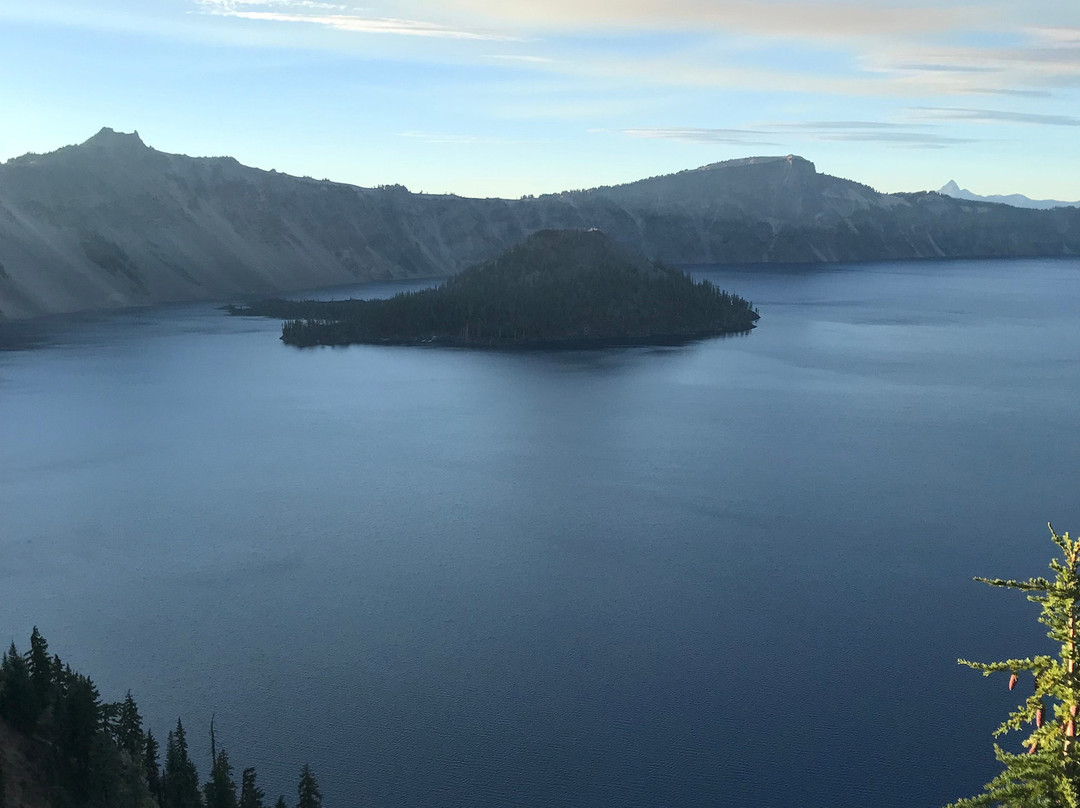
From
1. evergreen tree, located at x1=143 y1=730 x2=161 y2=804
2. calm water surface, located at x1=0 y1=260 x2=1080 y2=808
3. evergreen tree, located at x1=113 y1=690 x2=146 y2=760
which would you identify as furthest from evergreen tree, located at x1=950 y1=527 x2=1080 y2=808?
evergreen tree, located at x1=113 y1=690 x2=146 y2=760

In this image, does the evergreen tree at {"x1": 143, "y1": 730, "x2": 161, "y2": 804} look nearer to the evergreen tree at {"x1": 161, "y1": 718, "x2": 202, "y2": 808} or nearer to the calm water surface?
the evergreen tree at {"x1": 161, "y1": 718, "x2": 202, "y2": 808}

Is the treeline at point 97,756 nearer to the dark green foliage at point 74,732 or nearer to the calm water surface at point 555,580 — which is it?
the dark green foliage at point 74,732

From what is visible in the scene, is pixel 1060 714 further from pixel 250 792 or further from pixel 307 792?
pixel 250 792

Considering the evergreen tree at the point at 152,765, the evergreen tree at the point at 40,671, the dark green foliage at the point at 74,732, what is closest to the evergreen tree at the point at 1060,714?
the dark green foliage at the point at 74,732

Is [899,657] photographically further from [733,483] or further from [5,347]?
[5,347]

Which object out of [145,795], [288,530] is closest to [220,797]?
[145,795]

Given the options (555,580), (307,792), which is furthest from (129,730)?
(555,580)
